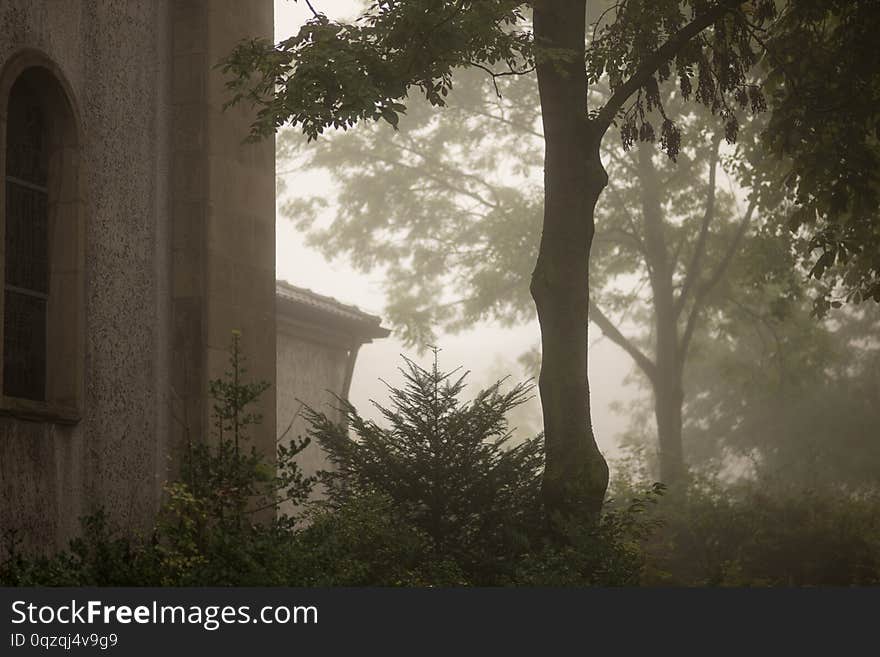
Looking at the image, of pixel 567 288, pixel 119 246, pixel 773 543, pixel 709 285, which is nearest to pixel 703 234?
pixel 709 285

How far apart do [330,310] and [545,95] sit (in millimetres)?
8117

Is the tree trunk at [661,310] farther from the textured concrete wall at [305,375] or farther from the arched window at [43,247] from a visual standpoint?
the arched window at [43,247]

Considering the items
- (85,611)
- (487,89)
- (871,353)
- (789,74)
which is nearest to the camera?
(85,611)

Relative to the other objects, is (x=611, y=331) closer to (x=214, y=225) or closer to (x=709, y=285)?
(x=709, y=285)

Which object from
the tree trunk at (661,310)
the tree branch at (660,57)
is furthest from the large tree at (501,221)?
the tree branch at (660,57)

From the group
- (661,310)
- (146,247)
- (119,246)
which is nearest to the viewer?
(119,246)

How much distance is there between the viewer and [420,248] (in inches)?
1312

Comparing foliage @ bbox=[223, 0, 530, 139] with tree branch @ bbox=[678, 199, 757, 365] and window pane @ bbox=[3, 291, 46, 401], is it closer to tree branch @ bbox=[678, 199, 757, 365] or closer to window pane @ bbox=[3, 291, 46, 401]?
window pane @ bbox=[3, 291, 46, 401]

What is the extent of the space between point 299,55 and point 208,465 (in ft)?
13.1

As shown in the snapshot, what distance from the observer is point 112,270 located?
34.4ft

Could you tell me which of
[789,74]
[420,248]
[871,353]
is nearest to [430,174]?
[420,248]

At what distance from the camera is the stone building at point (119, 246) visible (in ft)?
31.2

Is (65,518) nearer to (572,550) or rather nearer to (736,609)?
(572,550)

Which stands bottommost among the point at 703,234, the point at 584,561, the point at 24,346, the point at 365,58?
the point at 584,561
